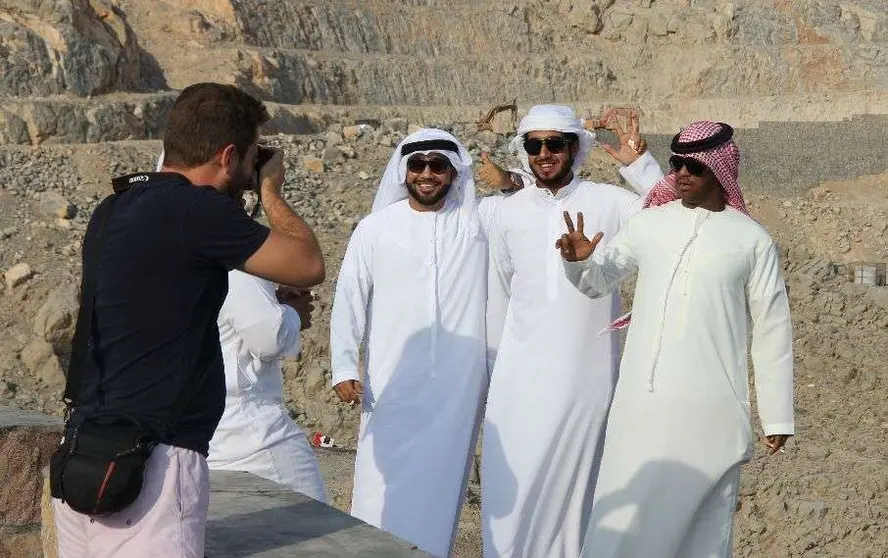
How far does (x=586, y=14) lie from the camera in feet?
134

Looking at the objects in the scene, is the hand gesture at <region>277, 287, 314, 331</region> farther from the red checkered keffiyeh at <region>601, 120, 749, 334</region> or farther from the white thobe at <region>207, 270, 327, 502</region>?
the red checkered keffiyeh at <region>601, 120, 749, 334</region>

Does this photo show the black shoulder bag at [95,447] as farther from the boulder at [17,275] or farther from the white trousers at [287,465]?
the boulder at [17,275]

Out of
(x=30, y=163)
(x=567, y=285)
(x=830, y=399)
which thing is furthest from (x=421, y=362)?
(x=30, y=163)

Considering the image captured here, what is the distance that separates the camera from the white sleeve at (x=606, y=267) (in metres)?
4.21

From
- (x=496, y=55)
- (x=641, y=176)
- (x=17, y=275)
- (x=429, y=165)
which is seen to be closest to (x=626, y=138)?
(x=641, y=176)

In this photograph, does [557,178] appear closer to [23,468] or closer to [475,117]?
[23,468]

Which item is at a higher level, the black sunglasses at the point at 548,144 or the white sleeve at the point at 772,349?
the black sunglasses at the point at 548,144

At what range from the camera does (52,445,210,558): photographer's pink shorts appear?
8.68 feet

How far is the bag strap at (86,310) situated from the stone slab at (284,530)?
532 mm

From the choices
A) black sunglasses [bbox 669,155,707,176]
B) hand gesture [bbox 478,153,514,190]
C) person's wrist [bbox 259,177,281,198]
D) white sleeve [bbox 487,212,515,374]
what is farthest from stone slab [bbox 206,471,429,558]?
hand gesture [bbox 478,153,514,190]

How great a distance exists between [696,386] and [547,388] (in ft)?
2.78

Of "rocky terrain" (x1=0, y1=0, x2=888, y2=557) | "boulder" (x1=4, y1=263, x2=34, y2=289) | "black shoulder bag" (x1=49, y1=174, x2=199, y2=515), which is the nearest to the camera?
"black shoulder bag" (x1=49, y1=174, x2=199, y2=515)

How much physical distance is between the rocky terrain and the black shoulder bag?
4.59 metres

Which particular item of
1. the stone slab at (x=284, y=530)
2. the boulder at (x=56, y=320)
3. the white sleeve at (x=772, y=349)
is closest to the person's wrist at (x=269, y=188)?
the stone slab at (x=284, y=530)
